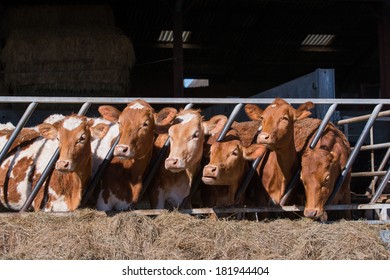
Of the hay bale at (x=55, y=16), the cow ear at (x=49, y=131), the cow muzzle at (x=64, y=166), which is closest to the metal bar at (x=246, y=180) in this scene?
the cow muzzle at (x=64, y=166)

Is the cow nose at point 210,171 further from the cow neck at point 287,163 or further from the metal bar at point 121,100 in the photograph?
the cow neck at point 287,163

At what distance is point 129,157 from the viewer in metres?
5.69

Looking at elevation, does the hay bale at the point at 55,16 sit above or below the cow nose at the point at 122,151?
above

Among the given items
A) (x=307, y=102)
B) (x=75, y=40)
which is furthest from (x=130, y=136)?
(x=75, y=40)

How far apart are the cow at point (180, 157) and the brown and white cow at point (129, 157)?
9.1 inches

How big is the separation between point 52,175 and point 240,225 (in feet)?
6.81

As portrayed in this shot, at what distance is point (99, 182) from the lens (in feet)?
21.0

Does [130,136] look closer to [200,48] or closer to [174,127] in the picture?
[174,127]

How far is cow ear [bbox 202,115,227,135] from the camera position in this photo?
20.9ft

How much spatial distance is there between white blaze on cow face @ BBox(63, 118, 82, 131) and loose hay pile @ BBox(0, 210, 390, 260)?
0.80 metres

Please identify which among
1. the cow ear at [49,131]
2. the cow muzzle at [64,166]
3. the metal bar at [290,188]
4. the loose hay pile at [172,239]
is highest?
the cow ear at [49,131]

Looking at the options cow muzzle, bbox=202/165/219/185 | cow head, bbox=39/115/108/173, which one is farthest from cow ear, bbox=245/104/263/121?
cow head, bbox=39/115/108/173

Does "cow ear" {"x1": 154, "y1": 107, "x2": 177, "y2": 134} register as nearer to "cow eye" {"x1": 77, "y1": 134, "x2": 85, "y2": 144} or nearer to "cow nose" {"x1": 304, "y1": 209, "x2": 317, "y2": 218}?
"cow eye" {"x1": 77, "y1": 134, "x2": 85, "y2": 144}

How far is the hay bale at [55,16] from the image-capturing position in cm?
1116
